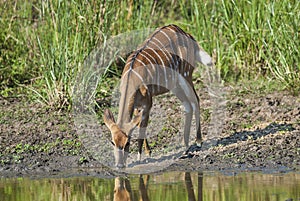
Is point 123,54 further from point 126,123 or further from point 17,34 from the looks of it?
point 126,123

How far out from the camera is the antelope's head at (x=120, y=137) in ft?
19.1

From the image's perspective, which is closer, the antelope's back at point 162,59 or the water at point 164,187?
the water at point 164,187

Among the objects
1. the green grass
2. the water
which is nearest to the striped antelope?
the water

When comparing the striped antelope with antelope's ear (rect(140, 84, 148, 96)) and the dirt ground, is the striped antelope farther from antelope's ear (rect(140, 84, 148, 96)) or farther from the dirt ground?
the dirt ground

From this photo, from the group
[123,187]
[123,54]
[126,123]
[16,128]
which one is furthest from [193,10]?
[123,187]

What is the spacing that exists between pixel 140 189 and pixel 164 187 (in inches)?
7.1

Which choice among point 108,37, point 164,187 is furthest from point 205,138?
point 108,37

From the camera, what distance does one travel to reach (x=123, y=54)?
909 centimetres

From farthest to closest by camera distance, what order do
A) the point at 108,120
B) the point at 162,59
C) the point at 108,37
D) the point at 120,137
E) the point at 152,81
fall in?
1. the point at 108,37
2. the point at 162,59
3. the point at 152,81
4. the point at 108,120
5. the point at 120,137

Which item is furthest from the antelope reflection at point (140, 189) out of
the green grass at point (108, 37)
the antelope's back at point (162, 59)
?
the green grass at point (108, 37)

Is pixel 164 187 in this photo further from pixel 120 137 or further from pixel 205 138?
pixel 205 138

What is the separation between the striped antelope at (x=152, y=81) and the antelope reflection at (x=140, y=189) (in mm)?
334

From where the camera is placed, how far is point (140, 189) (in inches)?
209

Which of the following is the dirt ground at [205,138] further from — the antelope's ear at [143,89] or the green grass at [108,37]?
the antelope's ear at [143,89]
